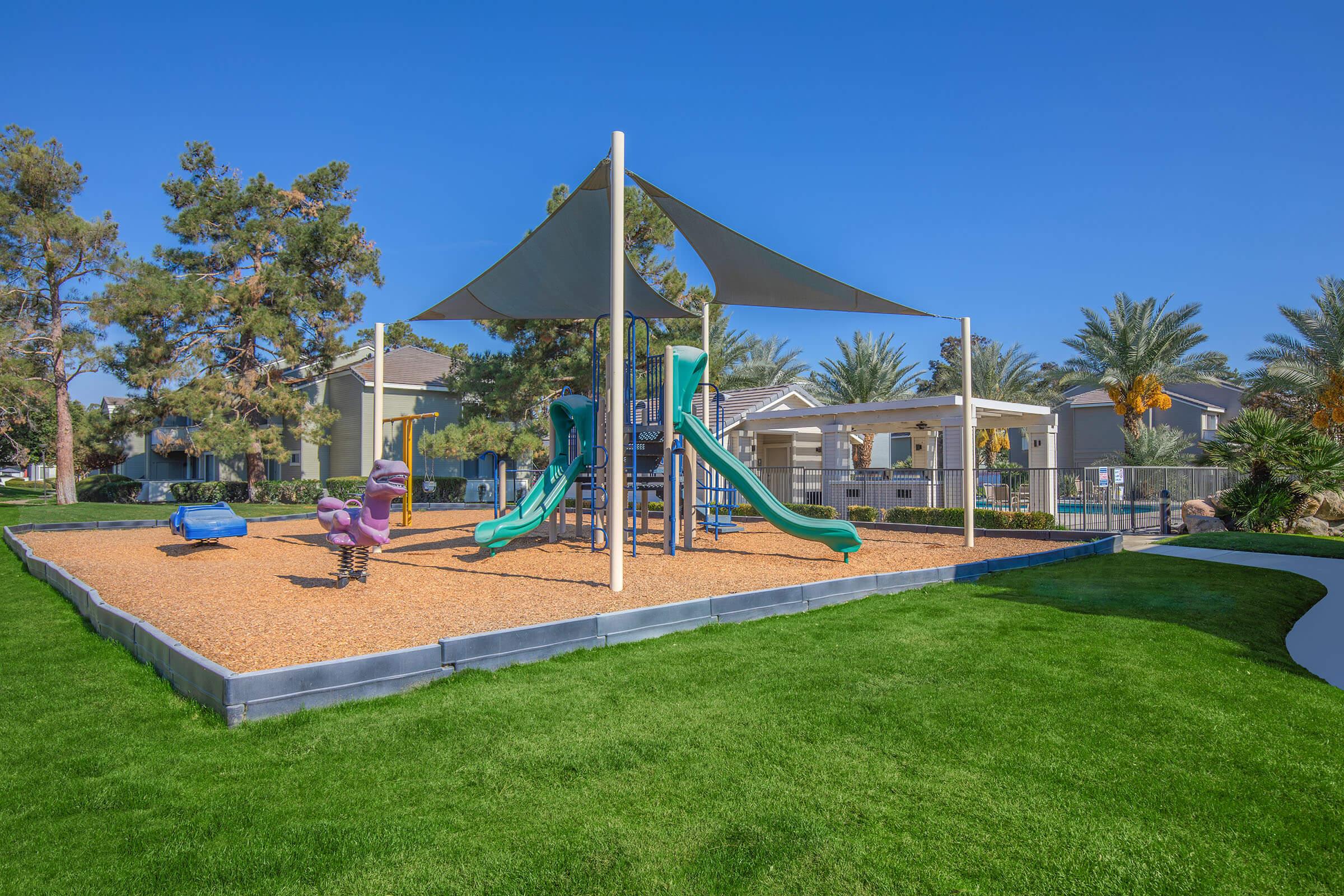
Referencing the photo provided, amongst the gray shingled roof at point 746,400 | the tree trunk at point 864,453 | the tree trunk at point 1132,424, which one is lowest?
the tree trunk at point 864,453

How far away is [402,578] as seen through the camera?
9.61 metres

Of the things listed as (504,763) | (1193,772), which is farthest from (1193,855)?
(504,763)

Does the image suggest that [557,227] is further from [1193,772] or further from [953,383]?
[953,383]

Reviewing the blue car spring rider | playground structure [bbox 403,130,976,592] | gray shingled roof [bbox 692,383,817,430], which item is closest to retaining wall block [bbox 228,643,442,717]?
playground structure [bbox 403,130,976,592]

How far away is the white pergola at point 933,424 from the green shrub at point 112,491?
26426 mm

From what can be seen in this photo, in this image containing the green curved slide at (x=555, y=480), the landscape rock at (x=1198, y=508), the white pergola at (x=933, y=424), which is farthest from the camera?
the white pergola at (x=933, y=424)

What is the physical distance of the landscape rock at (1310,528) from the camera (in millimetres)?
17000

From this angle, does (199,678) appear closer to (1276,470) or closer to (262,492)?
(1276,470)

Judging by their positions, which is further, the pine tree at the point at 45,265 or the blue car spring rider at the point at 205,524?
the pine tree at the point at 45,265

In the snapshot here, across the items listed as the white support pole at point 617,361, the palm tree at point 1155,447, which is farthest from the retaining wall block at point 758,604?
the palm tree at point 1155,447

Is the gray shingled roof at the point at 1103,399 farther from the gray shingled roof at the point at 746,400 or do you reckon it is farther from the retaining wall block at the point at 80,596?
the retaining wall block at the point at 80,596

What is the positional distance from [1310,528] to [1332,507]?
132 centimetres

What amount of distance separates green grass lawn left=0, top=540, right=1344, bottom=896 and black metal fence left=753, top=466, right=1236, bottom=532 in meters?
14.1

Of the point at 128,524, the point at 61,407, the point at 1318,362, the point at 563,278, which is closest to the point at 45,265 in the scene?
the point at 61,407
